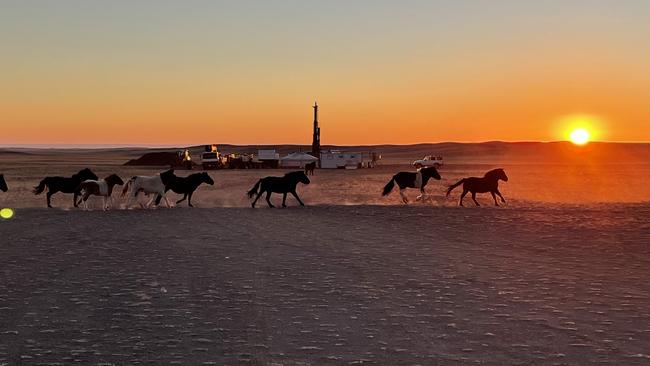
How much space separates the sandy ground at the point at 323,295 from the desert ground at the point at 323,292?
0.10 ft

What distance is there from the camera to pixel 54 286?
8.76 meters

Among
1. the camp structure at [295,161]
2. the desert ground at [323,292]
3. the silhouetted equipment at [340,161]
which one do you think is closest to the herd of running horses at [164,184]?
the desert ground at [323,292]

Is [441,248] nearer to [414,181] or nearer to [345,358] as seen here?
[345,358]

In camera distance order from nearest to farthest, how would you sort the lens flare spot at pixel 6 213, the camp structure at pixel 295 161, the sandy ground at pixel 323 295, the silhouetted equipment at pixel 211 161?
1. the sandy ground at pixel 323 295
2. the lens flare spot at pixel 6 213
3. the silhouetted equipment at pixel 211 161
4. the camp structure at pixel 295 161

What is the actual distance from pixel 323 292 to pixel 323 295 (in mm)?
180

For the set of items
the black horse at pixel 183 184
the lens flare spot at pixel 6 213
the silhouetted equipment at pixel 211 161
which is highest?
the silhouetted equipment at pixel 211 161

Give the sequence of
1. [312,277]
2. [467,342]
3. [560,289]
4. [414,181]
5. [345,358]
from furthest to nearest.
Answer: [414,181] → [312,277] → [560,289] → [467,342] → [345,358]

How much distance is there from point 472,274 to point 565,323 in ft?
9.77

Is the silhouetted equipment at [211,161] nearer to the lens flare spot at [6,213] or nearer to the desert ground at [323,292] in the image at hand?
the lens flare spot at [6,213]

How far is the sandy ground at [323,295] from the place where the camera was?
5.88 meters

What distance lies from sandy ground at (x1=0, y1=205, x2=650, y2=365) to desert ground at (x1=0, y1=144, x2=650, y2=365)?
0.03 meters

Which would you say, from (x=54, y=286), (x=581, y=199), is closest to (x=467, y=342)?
(x=54, y=286)

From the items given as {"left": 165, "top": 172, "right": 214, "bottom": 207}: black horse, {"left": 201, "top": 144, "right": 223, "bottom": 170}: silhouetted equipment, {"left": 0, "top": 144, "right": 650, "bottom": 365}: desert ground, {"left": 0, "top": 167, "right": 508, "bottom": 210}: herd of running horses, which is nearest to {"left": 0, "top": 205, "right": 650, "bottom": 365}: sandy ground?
{"left": 0, "top": 144, "right": 650, "bottom": 365}: desert ground

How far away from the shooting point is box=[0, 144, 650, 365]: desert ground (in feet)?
19.3
